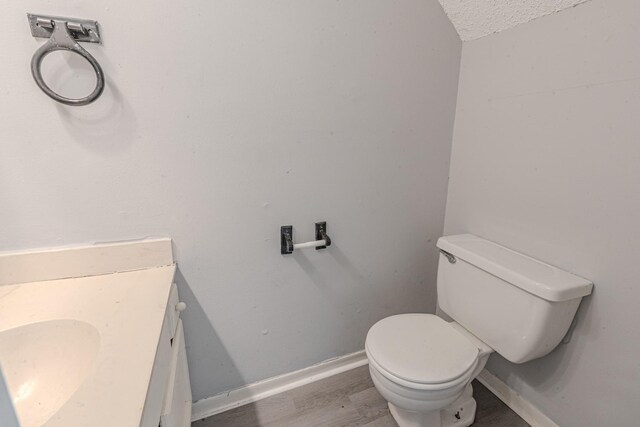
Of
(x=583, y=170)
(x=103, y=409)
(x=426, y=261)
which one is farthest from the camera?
(x=426, y=261)

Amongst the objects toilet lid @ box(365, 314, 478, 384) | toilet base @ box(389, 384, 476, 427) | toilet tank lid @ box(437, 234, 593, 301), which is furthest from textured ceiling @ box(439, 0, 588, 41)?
toilet base @ box(389, 384, 476, 427)

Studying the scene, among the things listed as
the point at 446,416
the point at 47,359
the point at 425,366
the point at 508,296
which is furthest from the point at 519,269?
the point at 47,359

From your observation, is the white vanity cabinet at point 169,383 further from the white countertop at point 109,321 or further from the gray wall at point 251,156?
the gray wall at point 251,156

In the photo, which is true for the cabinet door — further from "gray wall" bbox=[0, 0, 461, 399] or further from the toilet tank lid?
the toilet tank lid

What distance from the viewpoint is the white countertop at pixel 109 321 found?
0.50m

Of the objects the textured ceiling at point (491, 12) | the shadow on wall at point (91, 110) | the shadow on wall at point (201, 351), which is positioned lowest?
the shadow on wall at point (201, 351)

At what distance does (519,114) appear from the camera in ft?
3.87

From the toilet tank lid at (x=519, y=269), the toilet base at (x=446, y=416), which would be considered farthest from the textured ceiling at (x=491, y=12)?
the toilet base at (x=446, y=416)

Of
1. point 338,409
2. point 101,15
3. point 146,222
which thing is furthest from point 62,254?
point 338,409

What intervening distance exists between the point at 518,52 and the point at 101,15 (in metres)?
1.42

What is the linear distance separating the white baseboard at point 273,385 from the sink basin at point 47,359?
715 mm

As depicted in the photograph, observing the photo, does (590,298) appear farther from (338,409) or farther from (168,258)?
(168,258)

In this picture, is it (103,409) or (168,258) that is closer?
(103,409)

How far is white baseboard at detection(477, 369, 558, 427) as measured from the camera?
→ 122cm
